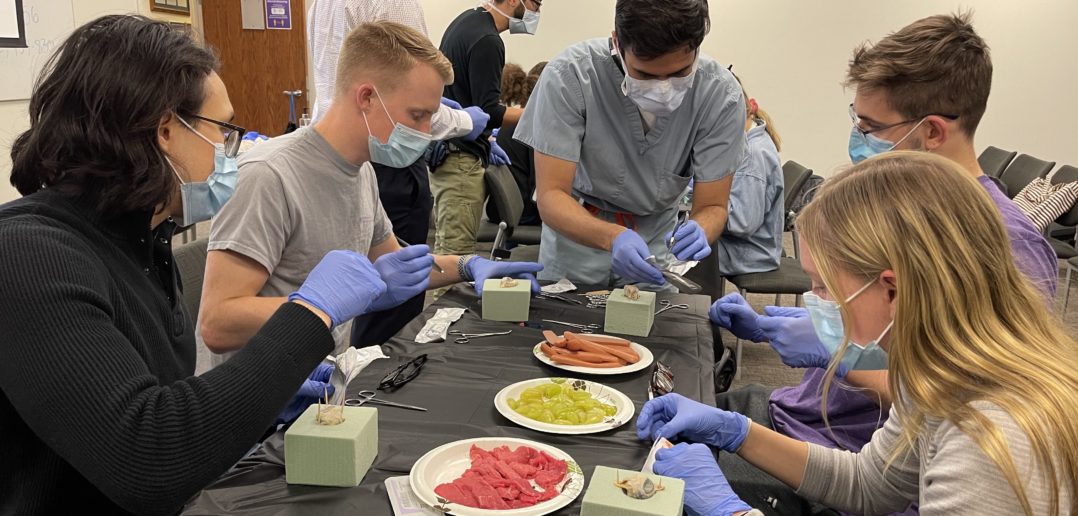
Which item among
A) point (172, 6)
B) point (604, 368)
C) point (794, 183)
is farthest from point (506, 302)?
point (172, 6)

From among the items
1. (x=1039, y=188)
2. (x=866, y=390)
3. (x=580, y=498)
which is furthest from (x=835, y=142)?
(x=580, y=498)

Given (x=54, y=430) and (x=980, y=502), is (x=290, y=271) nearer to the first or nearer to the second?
(x=54, y=430)

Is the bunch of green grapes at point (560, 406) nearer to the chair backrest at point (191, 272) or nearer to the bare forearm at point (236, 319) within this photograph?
the bare forearm at point (236, 319)

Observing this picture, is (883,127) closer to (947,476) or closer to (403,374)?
(947,476)

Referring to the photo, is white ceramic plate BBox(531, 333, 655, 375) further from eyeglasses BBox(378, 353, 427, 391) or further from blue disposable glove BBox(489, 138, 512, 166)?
blue disposable glove BBox(489, 138, 512, 166)

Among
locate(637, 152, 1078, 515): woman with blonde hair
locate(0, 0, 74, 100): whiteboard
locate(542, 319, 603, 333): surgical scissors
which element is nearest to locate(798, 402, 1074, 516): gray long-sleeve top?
locate(637, 152, 1078, 515): woman with blonde hair

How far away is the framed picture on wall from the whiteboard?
47.9 inches

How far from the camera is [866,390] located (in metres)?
1.60

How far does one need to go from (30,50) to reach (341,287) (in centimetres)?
367

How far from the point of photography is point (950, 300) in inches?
40.5

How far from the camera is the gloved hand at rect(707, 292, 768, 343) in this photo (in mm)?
1936

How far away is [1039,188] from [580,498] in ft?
17.1

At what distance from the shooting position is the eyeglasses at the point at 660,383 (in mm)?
1521

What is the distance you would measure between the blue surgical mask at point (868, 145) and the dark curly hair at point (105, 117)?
1.35 meters
